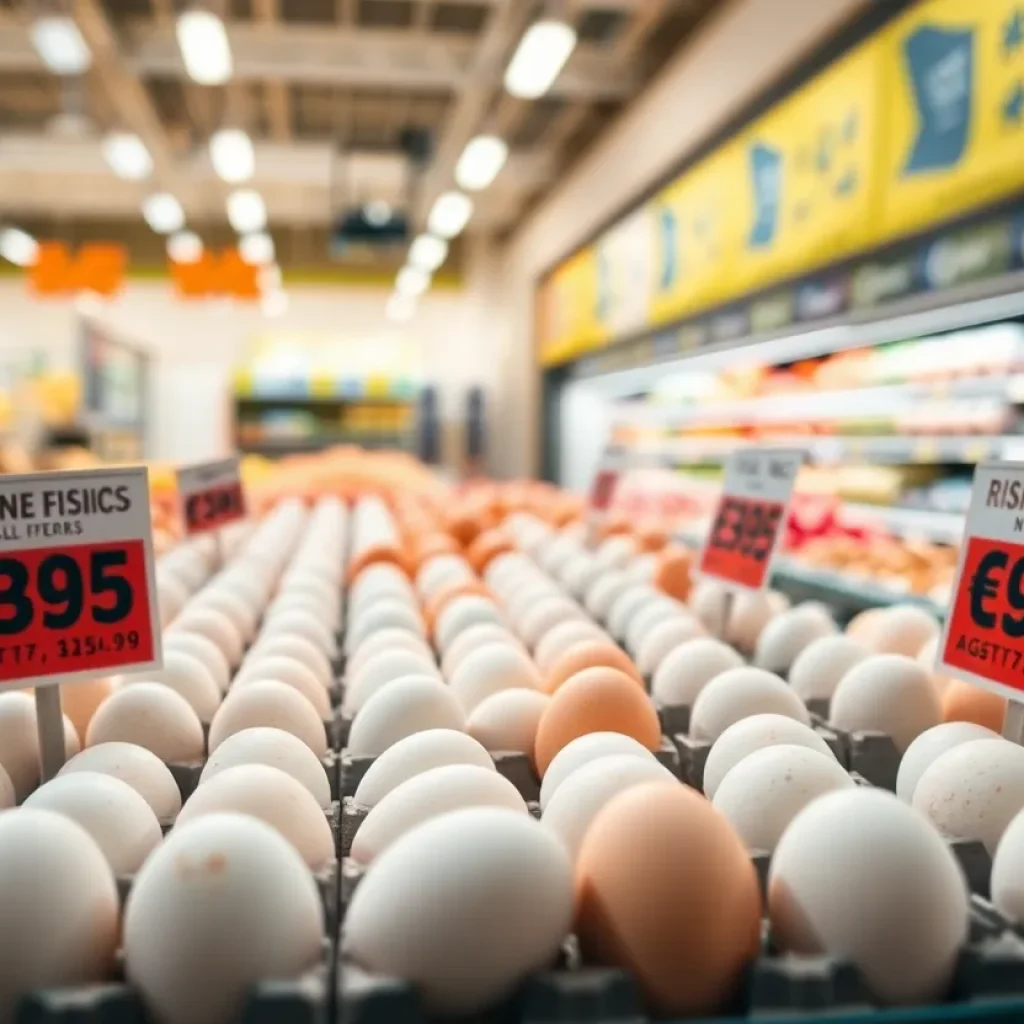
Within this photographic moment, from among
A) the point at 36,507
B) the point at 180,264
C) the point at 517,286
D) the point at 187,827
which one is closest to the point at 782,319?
the point at 36,507

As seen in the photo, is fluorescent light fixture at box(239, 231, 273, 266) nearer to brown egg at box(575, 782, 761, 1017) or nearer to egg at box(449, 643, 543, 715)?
egg at box(449, 643, 543, 715)

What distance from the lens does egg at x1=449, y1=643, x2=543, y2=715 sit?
1817 millimetres

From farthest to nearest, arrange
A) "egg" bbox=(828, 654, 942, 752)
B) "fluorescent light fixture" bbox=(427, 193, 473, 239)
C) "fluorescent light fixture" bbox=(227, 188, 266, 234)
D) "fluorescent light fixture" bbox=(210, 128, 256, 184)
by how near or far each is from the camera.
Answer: "fluorescent light fixture" bbox=(427, 193, 473, 239)
"fluorescent light fixture" bbox=(227, 188, 266, 234)
"fluorescent light fixture" bbox=(210, 128, 256, 184)
"egg" bbox=(828, 654, 942, 752)

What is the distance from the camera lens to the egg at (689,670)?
188 cm

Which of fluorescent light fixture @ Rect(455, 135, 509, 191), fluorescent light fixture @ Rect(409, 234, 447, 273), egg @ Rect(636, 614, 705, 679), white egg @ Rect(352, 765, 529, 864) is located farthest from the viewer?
fluorescent light fixture @ Rect(409, 234, 447, 273)

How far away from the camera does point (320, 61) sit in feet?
Result: 26.6

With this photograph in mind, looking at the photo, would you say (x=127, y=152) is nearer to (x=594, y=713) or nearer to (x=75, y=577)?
(x=75, y=577)

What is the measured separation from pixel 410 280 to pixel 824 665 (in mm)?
13445

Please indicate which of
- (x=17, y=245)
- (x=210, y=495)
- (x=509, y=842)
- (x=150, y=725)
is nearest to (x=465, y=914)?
(x=509, y=842)

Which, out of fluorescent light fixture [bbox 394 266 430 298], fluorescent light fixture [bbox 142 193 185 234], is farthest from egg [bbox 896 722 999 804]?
fluorescent light fixture [bbox 394 266 430 298]

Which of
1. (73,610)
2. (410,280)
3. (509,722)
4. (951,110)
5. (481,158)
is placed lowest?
(509,722)

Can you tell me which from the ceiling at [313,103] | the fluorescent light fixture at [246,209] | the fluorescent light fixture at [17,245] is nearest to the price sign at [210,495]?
the ceiling at [313,103]

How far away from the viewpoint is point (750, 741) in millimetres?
1428

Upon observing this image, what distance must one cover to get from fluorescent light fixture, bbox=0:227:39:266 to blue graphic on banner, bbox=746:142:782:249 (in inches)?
341
